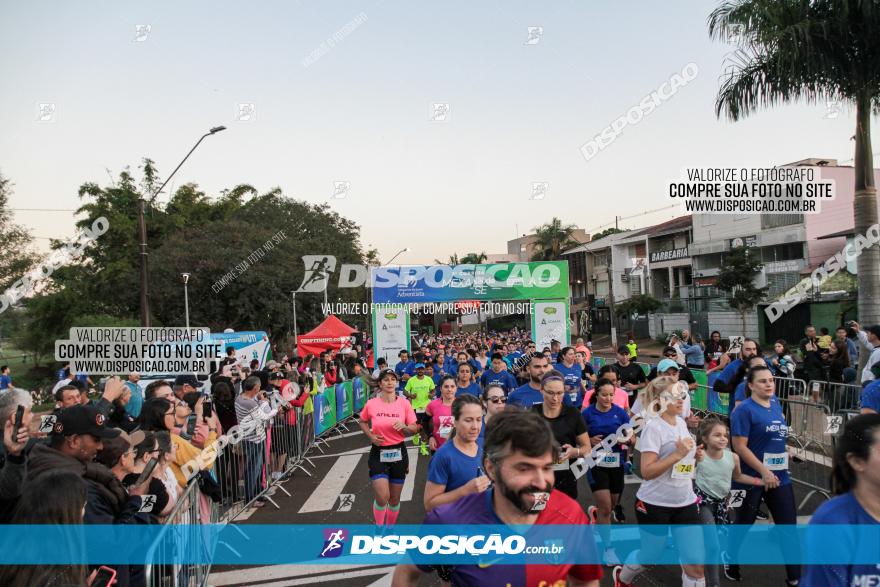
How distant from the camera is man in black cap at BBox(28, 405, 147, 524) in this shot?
12.0 feet

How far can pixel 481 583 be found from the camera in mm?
2303

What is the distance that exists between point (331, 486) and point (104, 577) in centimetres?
667

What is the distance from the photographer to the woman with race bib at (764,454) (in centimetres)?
517

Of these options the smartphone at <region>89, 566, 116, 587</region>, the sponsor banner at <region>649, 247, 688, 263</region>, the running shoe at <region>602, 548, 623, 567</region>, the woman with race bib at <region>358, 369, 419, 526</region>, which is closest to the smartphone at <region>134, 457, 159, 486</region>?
the smartphone at <region>89, 566, 116, 587</region>

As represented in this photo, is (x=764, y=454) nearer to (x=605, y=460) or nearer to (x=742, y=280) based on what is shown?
(x=605, y=460)

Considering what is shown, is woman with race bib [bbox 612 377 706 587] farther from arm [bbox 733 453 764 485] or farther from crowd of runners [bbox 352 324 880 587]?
arm [bbox 733 453 764 485]

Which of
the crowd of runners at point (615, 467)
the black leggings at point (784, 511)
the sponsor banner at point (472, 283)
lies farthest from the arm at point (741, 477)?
the sponsor banner at point (472, 283)

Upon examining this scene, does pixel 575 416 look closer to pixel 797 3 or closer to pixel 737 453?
pixel 737 453

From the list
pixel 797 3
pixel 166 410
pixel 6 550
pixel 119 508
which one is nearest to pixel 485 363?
pixel 797 3

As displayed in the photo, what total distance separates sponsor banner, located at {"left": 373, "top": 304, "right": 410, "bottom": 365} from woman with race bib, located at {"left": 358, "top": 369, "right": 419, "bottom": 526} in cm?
1549

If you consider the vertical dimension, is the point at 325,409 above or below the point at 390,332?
below

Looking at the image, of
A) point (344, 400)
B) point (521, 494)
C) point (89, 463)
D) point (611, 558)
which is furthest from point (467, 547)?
point (344, 400)

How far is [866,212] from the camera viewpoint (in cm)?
1248

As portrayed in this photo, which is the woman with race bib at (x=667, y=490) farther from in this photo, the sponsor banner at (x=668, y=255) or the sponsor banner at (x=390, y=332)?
the sponsor banner at (x=668, y=255)
